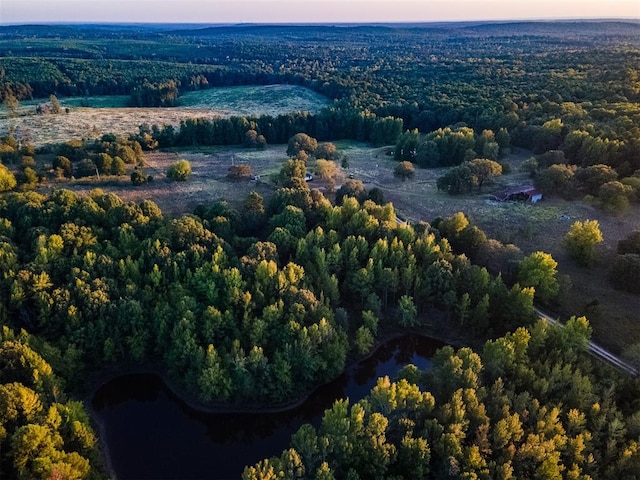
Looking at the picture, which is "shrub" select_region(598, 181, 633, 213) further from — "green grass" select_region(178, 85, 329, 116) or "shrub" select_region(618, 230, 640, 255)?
"green grass" select_region(178, 85, 329, 116)

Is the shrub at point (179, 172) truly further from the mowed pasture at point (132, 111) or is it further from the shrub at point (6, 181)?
the mowed pasture at point (132, 111)

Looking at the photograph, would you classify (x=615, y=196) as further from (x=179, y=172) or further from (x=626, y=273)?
(x=179, y=172)

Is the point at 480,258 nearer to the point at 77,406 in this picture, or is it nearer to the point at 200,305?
the point at 200,305

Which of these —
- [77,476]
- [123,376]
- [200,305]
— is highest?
[200,305]

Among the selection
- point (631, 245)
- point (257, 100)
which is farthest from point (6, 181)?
point (257, 100)

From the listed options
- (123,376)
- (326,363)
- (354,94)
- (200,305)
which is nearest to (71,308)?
(123,376)

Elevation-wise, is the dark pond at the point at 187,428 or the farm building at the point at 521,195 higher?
the farm building at the point at 521,195

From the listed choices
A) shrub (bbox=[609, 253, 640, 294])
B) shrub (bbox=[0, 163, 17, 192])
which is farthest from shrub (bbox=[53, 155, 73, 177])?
shrub (bbox=[609, 253, 640, 294])

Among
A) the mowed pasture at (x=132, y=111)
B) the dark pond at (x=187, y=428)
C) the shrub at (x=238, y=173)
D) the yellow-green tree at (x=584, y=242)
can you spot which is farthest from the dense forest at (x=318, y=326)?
the mowed pasture at (x=132, y=111)
